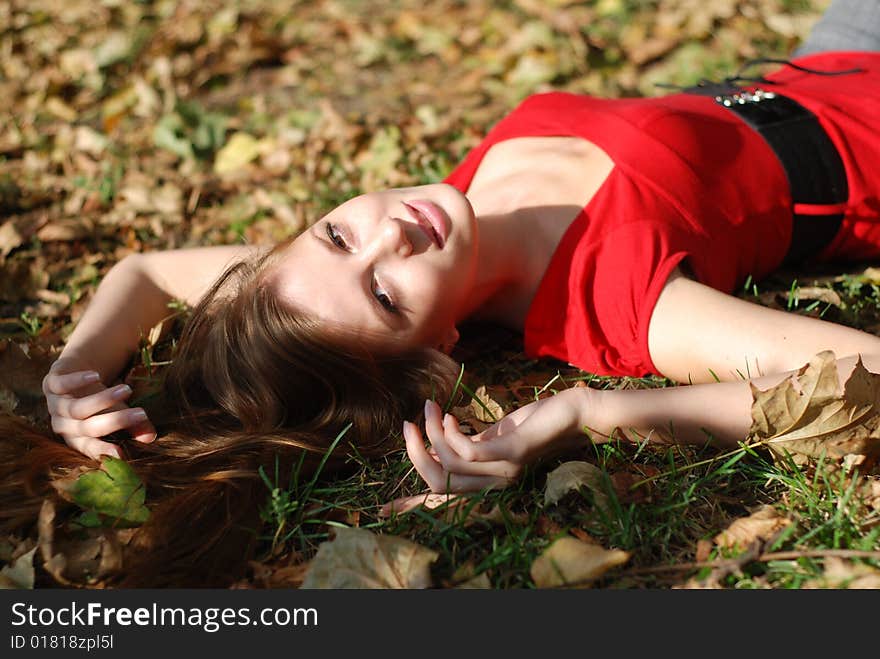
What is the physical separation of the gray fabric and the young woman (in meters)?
0.47

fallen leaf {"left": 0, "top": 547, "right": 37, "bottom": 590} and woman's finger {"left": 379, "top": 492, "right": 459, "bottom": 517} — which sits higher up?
fallen leaf {"left": 0, "top": 547, "right": 37, "bottom": 590}

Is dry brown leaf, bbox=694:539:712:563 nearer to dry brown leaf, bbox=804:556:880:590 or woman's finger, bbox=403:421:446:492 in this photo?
dry brown leaf, bbox=804:556:880:590

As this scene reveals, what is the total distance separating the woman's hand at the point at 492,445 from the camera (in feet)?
6.87

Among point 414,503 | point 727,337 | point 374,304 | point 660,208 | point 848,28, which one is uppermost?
point 848,28

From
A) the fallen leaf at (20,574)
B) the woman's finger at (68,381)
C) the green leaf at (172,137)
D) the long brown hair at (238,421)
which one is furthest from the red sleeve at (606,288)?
the green leaf at (172,137)

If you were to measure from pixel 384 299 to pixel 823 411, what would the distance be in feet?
3.87

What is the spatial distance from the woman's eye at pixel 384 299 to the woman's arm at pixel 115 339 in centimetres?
73

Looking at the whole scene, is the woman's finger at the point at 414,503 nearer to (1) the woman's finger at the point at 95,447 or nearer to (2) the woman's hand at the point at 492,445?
(2) the woman's hand at the point at 492,445

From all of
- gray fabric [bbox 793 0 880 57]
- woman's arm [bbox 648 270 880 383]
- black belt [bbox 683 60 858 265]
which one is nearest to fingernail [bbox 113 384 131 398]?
woman's arm [bbox 648 270 880 383]

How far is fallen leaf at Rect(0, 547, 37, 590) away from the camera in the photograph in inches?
77.8

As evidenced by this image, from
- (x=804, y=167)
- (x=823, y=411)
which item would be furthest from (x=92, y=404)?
(x=804, y=167)

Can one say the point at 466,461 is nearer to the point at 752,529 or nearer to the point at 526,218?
the point at 752,529

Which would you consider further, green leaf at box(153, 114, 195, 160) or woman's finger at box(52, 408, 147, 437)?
green leaf at box(153, 114, 195, 160)

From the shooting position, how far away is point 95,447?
2.34m
